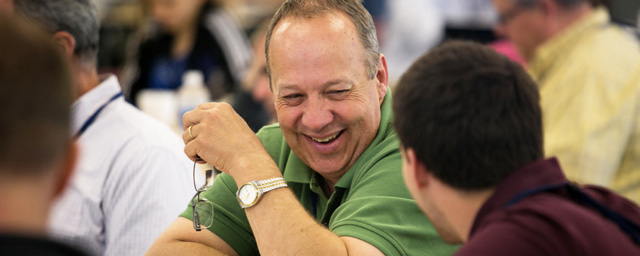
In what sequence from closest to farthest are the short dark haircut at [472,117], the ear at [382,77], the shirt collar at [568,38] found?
the short dark haircut at [472,117]
the ear at [382,77]
the shirt collar at [568,38]

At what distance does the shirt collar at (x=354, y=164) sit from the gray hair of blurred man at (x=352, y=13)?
5.1 inches

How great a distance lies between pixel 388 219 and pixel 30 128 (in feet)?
3.32

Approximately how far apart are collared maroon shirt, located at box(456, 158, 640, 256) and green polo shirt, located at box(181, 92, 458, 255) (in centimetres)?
43

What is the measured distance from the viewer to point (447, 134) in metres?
1.38

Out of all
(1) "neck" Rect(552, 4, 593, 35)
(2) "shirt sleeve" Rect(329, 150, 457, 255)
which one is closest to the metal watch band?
(2) "shirt sleeve" Rect(329, 150, 457, 255)

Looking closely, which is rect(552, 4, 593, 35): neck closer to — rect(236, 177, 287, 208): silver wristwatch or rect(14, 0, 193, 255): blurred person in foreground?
rect(14, 0, 193, 255): blurred person in foreground

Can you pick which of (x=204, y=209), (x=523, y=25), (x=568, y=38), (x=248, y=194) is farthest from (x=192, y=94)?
(x=248, y=194)

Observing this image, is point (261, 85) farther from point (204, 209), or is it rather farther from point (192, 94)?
point (204, 209)

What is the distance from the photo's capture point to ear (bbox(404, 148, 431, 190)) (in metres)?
1.46

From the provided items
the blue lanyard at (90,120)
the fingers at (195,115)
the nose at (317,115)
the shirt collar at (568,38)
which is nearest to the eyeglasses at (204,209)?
the fingers at (195,115)

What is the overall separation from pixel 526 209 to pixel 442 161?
0.18m

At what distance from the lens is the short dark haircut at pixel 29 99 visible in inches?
39.2

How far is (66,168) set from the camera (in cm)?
112

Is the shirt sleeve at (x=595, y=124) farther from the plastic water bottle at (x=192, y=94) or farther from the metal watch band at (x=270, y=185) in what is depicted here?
the plastic water bottle at (x=192, y=94)
